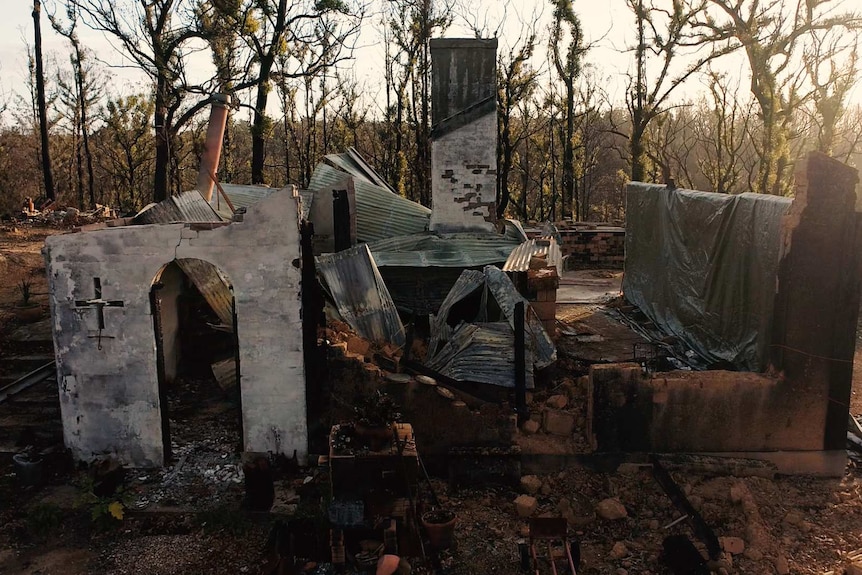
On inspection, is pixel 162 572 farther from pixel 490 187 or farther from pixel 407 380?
pixel 490 187

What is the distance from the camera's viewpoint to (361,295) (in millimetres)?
9516

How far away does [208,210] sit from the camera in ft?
34.7

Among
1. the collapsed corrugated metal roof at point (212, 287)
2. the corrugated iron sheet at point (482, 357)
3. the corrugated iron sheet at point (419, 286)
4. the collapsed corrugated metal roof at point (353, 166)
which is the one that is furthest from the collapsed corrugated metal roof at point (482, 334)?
the collapsed corrugated metal roof at point (353, 166)

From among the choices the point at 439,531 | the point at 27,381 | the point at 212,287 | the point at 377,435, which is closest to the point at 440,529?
the point at 439,531

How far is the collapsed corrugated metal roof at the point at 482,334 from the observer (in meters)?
8.23

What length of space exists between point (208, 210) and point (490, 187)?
5984mm

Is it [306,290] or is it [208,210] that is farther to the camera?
[208,210]

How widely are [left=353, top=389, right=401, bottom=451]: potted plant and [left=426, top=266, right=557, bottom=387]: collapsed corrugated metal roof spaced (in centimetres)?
177

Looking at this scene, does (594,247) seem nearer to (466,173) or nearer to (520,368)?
(466,173)

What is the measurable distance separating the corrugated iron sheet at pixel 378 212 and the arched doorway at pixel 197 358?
3765mm

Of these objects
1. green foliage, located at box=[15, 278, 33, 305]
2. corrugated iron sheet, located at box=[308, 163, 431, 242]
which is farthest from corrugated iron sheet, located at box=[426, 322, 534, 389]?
green foliage, located at box=[15, 278, 33, 305]

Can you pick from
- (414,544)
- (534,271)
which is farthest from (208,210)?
(414,544)

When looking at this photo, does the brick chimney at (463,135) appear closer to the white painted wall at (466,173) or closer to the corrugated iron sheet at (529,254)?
the white painted wall at (466,173)

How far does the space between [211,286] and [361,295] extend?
245cm
